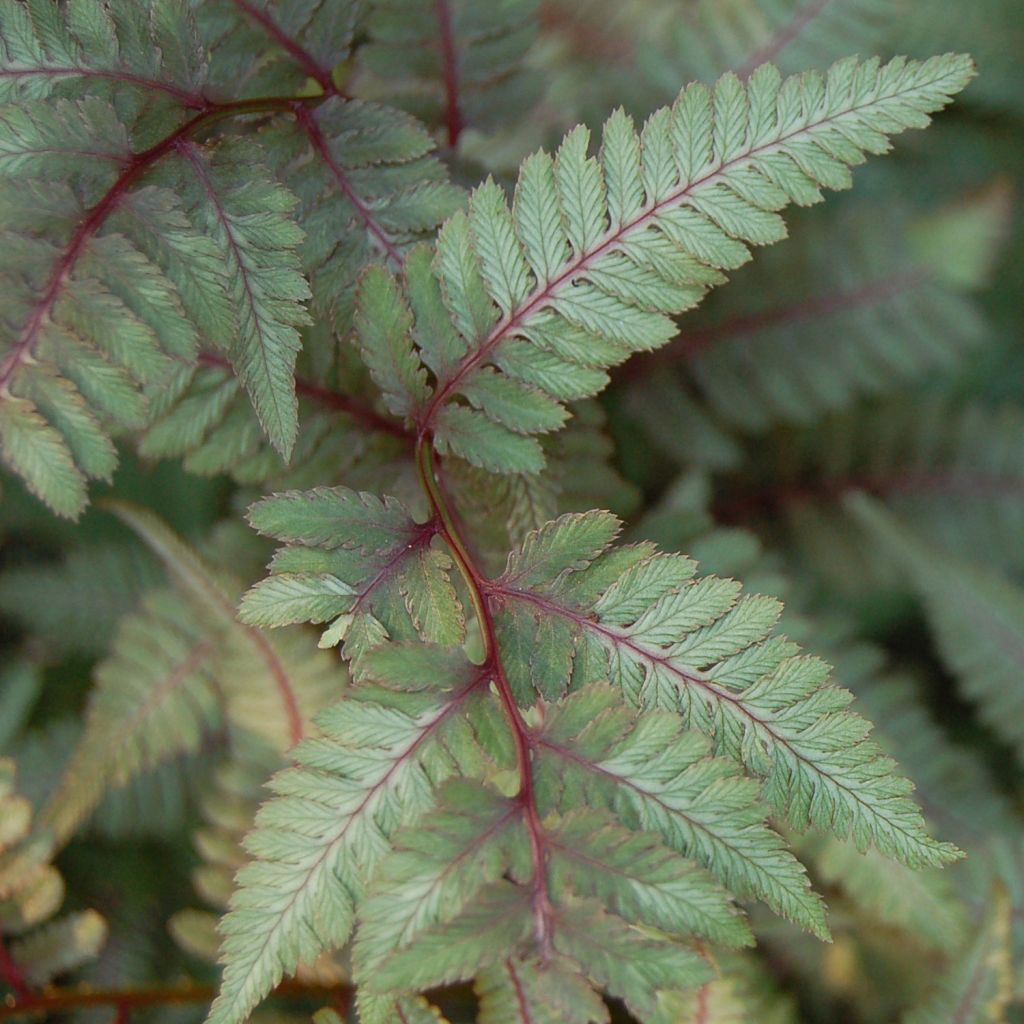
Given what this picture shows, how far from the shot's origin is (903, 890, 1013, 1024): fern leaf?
3.53 ft

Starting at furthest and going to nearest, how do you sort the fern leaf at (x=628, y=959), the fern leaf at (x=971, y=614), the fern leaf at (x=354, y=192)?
the fern leaf at (x=971, y=614) → the fern leaf at (x=354, y=192) → the fern leaf at (x=628, y=959)

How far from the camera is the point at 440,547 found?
3.12 feet

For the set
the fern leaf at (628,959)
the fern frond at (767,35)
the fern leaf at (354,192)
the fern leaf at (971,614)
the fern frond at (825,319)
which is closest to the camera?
the fern leaf at (628,959)

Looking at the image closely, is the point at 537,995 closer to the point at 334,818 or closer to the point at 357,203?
the point at 334,818

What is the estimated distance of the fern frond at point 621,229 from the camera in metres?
0.78

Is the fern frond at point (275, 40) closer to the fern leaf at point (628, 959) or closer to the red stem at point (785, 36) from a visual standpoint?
the red stem at point (785, 36)

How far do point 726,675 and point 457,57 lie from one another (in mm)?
733

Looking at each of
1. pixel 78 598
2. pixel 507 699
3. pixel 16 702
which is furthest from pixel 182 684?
pixel 507 699

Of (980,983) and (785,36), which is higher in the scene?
(785,36)

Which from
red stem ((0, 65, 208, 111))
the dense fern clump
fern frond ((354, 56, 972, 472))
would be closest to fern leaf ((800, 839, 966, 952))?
the dense fern clump

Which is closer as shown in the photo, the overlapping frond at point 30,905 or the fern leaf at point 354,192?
the fern leaf at point 354,192

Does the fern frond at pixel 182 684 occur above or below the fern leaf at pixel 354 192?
below

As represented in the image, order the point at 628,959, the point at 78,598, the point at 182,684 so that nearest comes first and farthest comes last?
1. the point at 628,959
2. the point at 182,684
3. the point at 78,598

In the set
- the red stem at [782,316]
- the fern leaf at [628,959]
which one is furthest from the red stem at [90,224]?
the red stem at [782,316]
